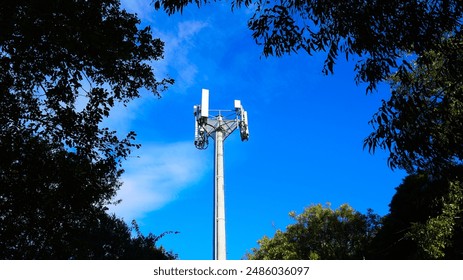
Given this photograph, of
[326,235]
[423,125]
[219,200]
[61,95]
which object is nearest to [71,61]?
[61,95]

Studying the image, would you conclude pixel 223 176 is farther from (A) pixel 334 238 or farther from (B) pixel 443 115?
(A) pixel 334 238

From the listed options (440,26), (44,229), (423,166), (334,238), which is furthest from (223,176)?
(334,238)

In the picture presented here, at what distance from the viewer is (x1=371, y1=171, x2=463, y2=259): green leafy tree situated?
13812 millimetres

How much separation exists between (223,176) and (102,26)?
13.5m

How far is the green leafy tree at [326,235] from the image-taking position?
37250mm

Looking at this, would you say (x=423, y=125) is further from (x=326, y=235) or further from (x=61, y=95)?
(x=326, y=235)

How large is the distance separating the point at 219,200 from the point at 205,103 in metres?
6.08

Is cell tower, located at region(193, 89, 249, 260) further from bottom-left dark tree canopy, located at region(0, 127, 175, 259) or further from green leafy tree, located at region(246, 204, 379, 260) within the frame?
green leafy tree, located at region(246, 204, 379, 260)

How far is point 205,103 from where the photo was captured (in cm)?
2358

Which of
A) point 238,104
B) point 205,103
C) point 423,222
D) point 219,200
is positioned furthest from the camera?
point 423,222

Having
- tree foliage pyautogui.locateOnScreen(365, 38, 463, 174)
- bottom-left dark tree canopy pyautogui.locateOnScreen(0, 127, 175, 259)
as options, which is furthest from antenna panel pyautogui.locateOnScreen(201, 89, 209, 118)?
tree foliage pyautogui.locateOnScreen(365, 38, 463, 174)

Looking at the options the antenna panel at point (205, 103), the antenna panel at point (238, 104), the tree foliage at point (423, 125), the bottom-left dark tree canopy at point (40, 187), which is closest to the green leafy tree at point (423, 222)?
the tree foliage at point (423, 125)

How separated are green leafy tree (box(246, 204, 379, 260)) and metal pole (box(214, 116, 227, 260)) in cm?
1734

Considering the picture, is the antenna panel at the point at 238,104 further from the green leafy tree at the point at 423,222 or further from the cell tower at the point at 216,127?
the green leafy tree at the point at 423,222
